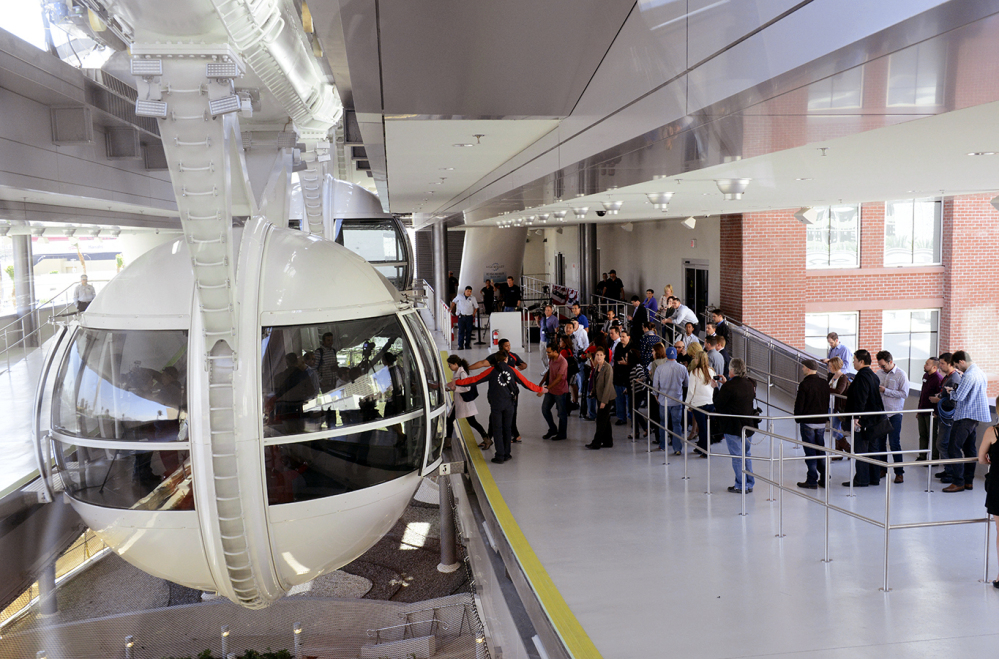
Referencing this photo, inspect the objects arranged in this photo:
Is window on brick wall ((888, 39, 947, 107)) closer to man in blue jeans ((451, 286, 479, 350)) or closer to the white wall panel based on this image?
man in blue jeans ((451, 286, 479, 350))

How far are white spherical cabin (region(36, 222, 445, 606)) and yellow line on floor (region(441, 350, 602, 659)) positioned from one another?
5.35 feet

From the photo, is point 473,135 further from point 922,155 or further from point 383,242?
point 383,242

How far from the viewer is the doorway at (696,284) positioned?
19.8 meters

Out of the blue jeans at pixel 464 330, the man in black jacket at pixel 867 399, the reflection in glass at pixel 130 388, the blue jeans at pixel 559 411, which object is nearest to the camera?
the reflection in glass at pixel 130 388

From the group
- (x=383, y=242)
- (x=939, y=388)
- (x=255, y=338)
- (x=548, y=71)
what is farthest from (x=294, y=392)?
(x=383, y=242)

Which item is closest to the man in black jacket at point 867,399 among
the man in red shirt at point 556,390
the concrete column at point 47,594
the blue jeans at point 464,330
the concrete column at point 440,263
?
the man in red shirt at point 556,390

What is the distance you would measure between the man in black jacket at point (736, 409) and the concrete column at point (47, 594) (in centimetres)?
1071

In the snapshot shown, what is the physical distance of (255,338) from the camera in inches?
197

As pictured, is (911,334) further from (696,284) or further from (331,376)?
(331,376)

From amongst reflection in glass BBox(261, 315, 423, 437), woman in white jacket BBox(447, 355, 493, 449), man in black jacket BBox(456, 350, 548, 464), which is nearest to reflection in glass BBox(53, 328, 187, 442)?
reflection in glass BBox(261, 315, 423, 437)

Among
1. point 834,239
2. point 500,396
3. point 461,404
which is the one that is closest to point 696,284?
point 834,239

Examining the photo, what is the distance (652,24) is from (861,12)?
1.98 meters

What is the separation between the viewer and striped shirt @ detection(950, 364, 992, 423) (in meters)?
8.54

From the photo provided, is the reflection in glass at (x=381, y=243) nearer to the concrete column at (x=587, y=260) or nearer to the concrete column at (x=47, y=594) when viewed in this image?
the concrete column at (x=47, y=594)
